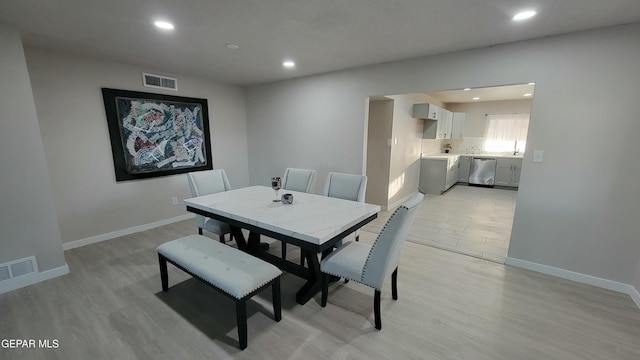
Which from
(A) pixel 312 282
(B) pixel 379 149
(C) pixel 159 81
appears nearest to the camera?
(A) pixel 312 282

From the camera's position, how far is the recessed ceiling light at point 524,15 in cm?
190

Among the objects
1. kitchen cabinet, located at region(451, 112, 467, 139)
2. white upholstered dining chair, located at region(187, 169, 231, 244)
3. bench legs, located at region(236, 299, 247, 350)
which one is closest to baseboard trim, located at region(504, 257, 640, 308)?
bench legs, located at region(236, 299, 247, 350)

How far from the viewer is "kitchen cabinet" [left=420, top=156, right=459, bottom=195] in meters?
5.81

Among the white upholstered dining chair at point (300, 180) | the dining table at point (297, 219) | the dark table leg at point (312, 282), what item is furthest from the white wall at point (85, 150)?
the dark table leg at point (312, 282)

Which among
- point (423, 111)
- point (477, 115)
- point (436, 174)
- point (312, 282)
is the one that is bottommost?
point (312, 282)

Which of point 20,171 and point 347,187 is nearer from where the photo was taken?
point 20,171

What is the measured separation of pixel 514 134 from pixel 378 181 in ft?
16.1

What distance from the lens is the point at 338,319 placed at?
193cm

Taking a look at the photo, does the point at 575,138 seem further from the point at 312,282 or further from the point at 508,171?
the point at 508,171

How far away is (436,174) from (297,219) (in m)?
4.93

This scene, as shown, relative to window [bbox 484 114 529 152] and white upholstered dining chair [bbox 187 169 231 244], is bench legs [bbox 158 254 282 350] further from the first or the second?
window [bbox 484 114 529 152]

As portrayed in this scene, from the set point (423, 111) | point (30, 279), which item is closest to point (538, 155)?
point (423, 111)

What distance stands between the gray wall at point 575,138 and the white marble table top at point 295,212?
179 centimetres

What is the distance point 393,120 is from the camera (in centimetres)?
438
